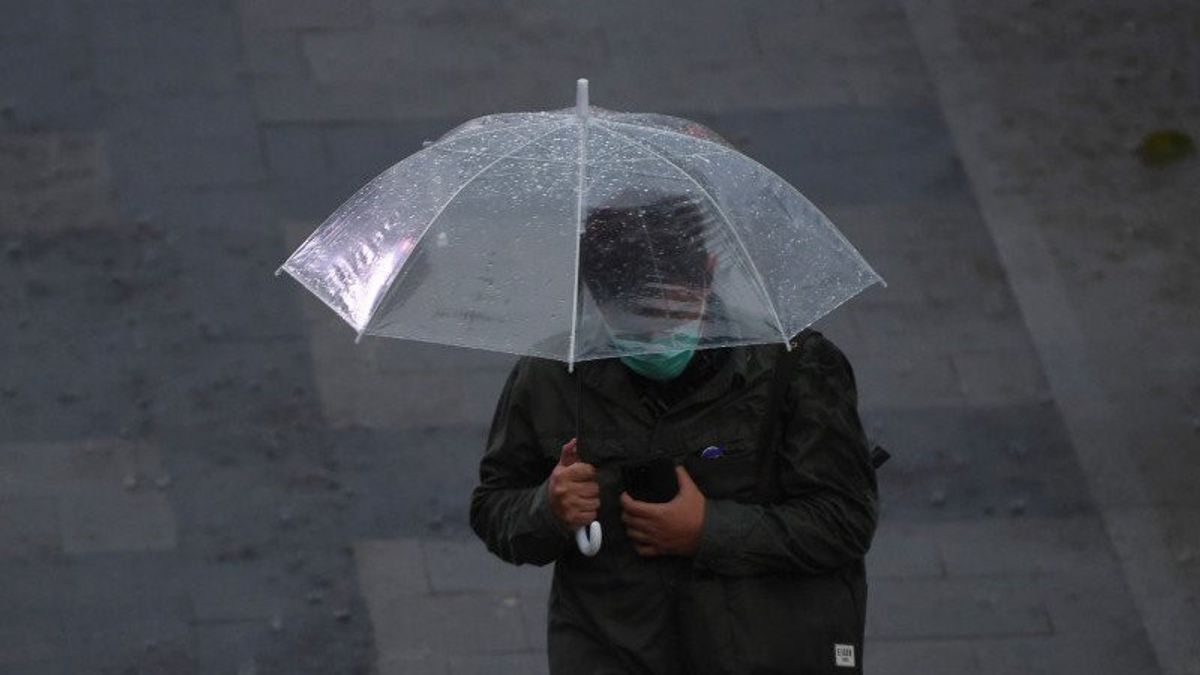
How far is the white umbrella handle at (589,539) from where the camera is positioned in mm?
3961

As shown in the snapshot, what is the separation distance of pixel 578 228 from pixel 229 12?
591 centimetres

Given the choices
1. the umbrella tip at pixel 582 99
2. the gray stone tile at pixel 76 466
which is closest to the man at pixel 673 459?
the umbrella tip at pixel 582 99

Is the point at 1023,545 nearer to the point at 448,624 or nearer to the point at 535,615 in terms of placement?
Answer: the point at 535,615

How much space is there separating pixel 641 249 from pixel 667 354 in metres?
0.21

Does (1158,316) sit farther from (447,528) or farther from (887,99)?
(447,528)

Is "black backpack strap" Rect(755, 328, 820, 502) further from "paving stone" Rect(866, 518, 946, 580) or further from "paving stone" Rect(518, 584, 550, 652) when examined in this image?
"paving stone" Rect(866, 518, 946, 580)

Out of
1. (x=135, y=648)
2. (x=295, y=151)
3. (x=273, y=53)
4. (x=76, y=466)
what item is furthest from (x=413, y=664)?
(x=273, y=53)

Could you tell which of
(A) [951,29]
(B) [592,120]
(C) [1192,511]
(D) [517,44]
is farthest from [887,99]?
(B) [592,120]

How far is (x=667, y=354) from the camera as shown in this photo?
12.8ft

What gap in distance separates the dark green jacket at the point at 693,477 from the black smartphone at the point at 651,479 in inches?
0.9

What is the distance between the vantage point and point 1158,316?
7.89 meters

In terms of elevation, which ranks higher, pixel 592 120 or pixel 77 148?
pixel 592 120

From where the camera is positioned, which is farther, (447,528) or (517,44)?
(517,44)

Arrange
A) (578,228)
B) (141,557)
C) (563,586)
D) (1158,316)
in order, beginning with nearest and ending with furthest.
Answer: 1. (578,228)
2. (563,586)
3. (141,557)
4. (1158,316)
